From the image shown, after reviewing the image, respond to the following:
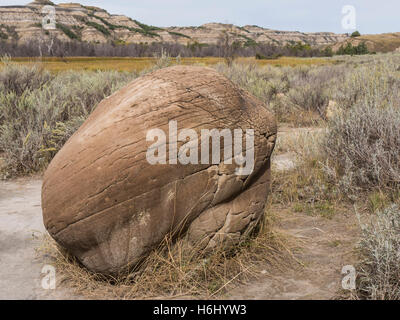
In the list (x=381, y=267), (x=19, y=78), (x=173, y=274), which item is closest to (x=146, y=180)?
(x=173, y=274)

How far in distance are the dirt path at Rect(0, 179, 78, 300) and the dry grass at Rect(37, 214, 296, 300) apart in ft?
0.64

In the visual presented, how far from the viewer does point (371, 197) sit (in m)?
5.13

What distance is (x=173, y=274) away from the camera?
11.6 ft

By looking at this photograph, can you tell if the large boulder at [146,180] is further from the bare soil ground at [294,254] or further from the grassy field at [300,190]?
the bare soil ground at [294,254]

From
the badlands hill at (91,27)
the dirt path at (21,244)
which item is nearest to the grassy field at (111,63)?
the dirt path at (21,244)

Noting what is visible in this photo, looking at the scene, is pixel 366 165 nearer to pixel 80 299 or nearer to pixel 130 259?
pixel 130 259

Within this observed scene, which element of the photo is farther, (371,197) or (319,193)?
(319,193)

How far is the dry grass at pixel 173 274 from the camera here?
343cm

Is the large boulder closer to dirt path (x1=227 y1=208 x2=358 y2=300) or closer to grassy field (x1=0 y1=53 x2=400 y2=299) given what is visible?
grassy field (x1=0 y1=53 x2=400 y2=299)

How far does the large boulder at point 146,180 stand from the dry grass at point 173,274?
0.36ft

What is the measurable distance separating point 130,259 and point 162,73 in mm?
1758

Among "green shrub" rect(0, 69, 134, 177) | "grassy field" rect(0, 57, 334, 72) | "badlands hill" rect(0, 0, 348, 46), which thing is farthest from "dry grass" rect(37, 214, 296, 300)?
"badlands hill" rect(0, 0, 348, 46)
